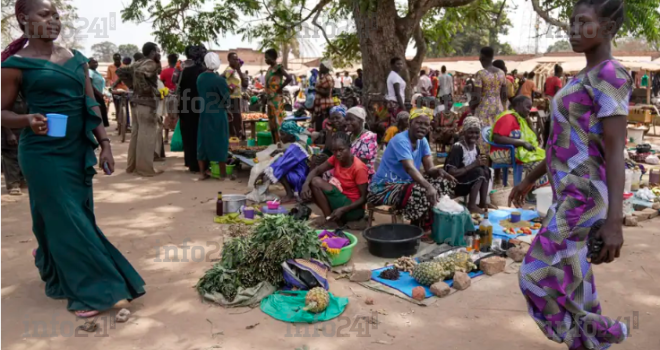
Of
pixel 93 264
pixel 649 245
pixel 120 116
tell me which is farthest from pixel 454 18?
pixel 93 264

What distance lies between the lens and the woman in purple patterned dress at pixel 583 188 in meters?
2.22

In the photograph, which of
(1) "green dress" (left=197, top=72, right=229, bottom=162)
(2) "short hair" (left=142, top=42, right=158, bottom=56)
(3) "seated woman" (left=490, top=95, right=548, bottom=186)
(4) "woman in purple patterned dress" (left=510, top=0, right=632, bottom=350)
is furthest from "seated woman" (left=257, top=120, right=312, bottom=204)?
(4) "woman in purple patterned dress" (left=510, top=0, right=632, bottom=350)

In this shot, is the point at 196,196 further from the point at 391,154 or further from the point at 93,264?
the point at 93,264

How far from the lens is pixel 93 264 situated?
357 centimetres

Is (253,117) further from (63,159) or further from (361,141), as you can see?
(63,159)

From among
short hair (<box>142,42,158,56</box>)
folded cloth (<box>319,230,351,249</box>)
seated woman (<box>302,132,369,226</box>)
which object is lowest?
folded cloth (<box>319,230,351,249</box>)

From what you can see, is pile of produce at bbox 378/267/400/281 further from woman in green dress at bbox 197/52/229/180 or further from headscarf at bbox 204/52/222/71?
headscarf at bbox 204/52/222/71

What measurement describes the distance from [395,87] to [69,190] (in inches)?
254

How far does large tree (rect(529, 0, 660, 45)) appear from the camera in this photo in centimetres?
834

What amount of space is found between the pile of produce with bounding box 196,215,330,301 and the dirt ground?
7.4 inches

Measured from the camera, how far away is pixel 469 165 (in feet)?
19.1

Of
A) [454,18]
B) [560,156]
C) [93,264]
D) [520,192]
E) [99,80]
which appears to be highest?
[454,18]

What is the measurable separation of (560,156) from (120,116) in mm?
10539

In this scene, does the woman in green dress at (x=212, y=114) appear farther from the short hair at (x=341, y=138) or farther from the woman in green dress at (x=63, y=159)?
the woman in green dress at (x=63, y=159)
